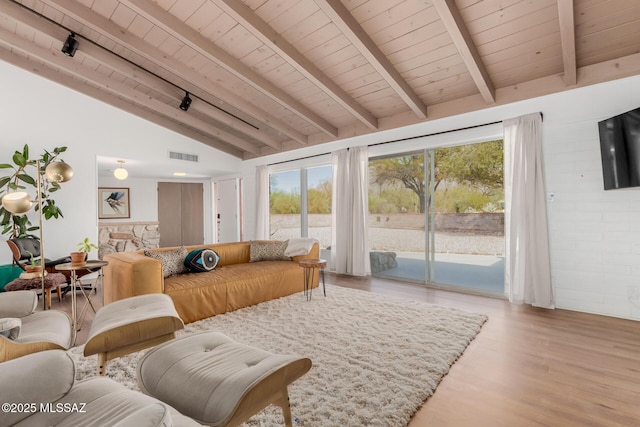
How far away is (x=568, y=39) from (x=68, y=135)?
651cm

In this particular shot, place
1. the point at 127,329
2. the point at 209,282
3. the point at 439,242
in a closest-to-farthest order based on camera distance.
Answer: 1. the point at 127,329
2. the point at 209,282
3. the point at 439,242

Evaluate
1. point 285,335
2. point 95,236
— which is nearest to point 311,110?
point 285,335

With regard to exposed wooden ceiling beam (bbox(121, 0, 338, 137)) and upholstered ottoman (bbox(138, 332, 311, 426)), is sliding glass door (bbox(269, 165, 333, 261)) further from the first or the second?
upholstered ottoman (bbox(138, 332, 311, 426))

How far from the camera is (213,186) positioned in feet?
28.7

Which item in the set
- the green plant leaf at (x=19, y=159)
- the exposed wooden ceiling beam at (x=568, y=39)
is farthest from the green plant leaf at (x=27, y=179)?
the exposed wooden ceiling beam at (x=568, y=39)

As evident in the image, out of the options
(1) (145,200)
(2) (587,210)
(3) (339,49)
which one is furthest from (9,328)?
(1) (145,200)

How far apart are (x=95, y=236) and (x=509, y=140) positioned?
6205 mm

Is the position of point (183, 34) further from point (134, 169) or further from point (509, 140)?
point (134, 169)

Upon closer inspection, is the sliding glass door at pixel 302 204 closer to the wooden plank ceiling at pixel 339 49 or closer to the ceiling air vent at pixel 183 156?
the wooden plank ceiling at pixel 339 49

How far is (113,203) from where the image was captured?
7891mm

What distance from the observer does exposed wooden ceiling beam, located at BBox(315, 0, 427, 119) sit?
2.77 m

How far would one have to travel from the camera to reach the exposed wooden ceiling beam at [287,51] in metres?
2.92

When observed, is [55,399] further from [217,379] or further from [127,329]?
[127,329]

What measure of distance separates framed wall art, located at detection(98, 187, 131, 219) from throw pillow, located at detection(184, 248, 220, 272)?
217 inches
